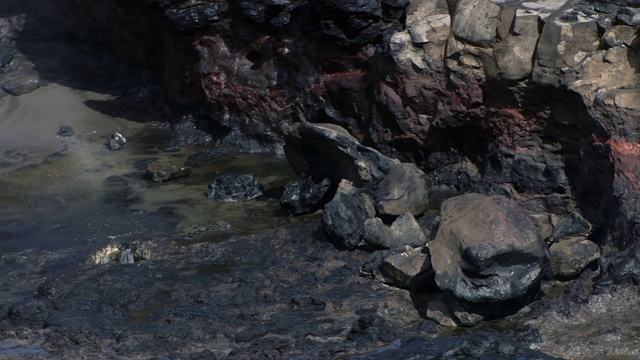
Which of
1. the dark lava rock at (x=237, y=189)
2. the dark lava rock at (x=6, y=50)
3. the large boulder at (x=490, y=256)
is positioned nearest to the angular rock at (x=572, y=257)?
the large boulder at (x=490, y=256)

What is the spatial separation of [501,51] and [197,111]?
378 centimetres

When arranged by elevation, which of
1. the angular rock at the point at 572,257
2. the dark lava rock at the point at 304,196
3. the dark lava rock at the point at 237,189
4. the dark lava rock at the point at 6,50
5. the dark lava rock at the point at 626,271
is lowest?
the dark lava rock at the point at 6,50

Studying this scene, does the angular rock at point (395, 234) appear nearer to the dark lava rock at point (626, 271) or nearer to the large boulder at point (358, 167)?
the large boulder at point (358, 167)

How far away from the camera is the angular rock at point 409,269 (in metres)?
6.44

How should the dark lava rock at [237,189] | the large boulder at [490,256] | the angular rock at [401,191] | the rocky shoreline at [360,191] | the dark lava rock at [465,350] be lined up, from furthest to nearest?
1. the dark lava rock at [237,189]
2. the angular rock at [401,191]
3. the rocky shoreline at [360,191]
4. the large boulder at [490,256]
5. the dark lava rock at [465,350]

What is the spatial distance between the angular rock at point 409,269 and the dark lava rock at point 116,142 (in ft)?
13.1

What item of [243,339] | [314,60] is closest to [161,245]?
[243,339]

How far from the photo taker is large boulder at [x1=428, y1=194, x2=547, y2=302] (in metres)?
5.95

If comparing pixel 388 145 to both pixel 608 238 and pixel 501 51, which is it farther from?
pixel 608 238

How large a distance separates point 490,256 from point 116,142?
4985 mm

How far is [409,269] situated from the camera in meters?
6.50

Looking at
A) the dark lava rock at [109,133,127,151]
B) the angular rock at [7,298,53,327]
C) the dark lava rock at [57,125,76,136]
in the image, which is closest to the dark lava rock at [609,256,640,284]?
the angular rock at [7,298,53,327]

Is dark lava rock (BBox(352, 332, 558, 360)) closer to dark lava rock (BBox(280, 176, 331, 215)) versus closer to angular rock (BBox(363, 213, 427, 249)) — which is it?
angular rock (BBox(363, 213, 427, 249))

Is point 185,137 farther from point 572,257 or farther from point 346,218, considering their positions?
point 572,257
